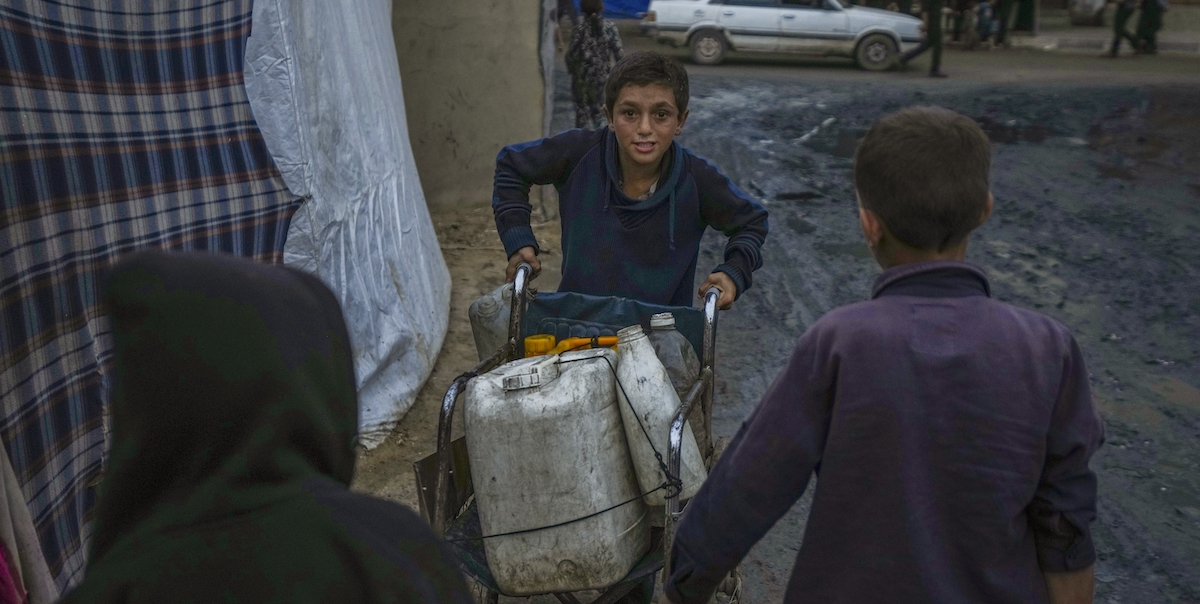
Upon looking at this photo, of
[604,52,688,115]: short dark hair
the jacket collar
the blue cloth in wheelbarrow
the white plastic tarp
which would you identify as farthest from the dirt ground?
the jacket collar

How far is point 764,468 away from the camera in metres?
1.69

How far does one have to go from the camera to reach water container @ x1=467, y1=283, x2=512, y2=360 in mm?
3039

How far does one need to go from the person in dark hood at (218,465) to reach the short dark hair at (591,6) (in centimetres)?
836

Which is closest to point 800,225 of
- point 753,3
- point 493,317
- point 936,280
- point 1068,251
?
point 1068,251

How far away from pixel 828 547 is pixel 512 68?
6868 millimetres

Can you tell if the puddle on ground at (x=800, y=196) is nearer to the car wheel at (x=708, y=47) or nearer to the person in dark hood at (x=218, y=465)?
the person in dark hood at (x=218, y=465)

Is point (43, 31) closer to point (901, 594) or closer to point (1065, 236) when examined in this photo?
point (901, 594)

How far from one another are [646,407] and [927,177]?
3.50 ft

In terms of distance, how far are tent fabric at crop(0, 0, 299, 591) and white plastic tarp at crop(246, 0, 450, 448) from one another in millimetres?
316

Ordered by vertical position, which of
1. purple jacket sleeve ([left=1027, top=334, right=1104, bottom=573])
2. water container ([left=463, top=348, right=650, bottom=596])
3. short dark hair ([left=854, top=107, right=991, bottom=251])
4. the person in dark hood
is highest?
short dark hair ([left=854, top=107, right=991, bottom=251])

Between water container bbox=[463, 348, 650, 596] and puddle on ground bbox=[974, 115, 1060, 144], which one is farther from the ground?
water container bbox=[463, 348, 650, 596]

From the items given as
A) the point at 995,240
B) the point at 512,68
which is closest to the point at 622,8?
the point at 512,68

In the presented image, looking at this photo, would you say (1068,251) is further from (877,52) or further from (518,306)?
(877,52)

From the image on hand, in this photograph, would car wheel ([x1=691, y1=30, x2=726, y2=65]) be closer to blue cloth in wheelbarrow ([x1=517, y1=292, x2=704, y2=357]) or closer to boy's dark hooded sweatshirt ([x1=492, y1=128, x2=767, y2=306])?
boy's dark hooded sweatshirt ([x1=492, y1=128, x2=767, y2=306])
